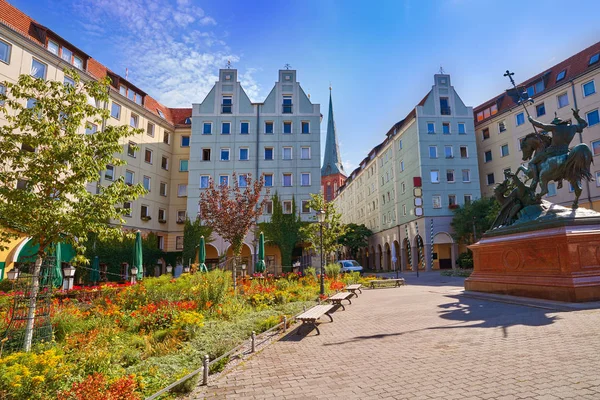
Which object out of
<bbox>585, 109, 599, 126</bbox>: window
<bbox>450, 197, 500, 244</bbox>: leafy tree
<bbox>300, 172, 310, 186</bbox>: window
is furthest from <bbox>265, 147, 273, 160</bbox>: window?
<bbox>585, 109, 599, 126</bbox>: window

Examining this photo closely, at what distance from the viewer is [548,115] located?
38094 mm

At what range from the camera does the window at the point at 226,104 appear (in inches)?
1610

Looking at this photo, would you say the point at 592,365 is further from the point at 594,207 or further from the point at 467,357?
the point at 594,207

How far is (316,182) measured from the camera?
38.7 metres

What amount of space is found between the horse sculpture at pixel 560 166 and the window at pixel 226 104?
107ft

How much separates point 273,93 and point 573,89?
99.4 feet

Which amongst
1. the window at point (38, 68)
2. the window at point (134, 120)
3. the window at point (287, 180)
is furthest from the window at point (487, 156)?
the window at point (38, 68)

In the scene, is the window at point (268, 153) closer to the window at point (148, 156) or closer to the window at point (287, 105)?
the window at point (287, 105)

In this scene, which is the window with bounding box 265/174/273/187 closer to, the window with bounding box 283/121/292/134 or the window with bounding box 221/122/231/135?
the window with bounding box 283/121/292/134

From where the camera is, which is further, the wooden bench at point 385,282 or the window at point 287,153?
the window at point 287,153

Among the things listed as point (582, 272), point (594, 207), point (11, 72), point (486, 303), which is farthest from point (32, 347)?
point (594, 207)

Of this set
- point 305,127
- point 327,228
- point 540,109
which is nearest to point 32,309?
point 327,228

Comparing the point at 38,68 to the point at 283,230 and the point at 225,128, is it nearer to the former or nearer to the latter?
the point at 225,128

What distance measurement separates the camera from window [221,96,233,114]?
40.9 m
